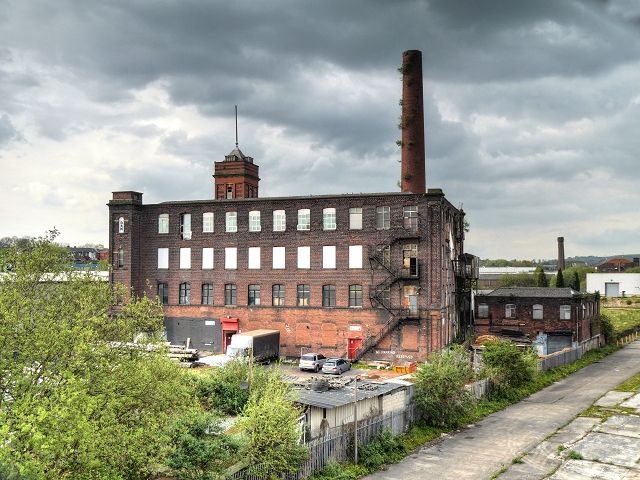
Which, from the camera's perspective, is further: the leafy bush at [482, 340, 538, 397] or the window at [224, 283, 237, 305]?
the window at [224, 283, 237, 305]

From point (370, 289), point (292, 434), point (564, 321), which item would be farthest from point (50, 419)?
point (564, 321)

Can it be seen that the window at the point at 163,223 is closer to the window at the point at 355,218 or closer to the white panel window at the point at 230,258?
the white panel window at the point at 230,258

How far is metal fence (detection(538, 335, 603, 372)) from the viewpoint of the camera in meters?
42.7

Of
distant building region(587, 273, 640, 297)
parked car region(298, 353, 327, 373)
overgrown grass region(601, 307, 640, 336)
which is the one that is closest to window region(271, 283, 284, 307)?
parked car region(298, 353, 327, 373)

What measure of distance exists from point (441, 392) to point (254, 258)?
2285 cm

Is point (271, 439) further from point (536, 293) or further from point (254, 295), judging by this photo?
point (536, 293)

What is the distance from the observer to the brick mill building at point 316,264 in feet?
143

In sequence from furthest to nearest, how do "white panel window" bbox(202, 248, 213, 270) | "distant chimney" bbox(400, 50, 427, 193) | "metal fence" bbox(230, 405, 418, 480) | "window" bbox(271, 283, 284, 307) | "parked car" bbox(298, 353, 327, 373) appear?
"distant chimney" bbox(400, 50, 427, 193)
"white panel window" bbox(202, 248, 213, 270)
"window" bbox(271, 283, 284, 307)
"parked car" bbox(298, 353, 327, 373)
"metal fence" bbox(230, 405, 418, 480)

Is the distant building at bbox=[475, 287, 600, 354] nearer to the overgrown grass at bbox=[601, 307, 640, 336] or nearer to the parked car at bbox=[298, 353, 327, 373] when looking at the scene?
the overgrown grass at bbox=[601, 307, 640, 336]

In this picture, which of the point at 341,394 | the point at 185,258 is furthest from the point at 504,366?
the point at 185,258

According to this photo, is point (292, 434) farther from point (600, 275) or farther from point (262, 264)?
point (600, 275)

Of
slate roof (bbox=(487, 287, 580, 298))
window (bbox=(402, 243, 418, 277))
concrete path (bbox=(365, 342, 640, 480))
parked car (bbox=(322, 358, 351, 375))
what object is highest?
window (bbox=(402, 243, 418, 277))

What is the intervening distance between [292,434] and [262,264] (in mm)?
28267

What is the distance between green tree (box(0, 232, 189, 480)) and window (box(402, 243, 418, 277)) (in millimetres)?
26404
